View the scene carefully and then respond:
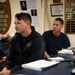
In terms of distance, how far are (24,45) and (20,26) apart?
0.81 ft

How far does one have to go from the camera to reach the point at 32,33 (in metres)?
2.31

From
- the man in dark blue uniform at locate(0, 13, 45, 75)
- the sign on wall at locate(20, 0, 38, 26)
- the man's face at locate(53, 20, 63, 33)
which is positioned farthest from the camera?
the sign on wall at locate(20, 0, 38, 26)

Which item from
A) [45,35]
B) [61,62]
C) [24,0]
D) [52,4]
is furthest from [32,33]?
[24,0]

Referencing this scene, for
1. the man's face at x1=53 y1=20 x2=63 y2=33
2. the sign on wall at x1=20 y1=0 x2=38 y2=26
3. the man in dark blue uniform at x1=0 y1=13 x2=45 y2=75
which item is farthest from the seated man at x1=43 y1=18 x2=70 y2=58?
the man in dark blue uniform at x1=0 y1=13 x2=45 y2=75

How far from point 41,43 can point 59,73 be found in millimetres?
678

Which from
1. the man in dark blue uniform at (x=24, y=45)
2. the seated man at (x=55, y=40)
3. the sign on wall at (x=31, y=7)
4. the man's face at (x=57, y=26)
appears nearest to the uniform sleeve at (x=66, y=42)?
the seated man at (x=55, y=40)

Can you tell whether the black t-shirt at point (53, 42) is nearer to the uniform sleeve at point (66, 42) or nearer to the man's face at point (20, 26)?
the uniform sleeve at point (66, 42)

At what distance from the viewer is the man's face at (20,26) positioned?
228 cm

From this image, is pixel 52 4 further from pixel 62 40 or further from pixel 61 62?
pixel 61 62

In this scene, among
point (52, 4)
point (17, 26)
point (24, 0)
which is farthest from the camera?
point (24, 0)

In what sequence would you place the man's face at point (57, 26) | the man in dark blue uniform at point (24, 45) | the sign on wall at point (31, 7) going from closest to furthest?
the man in dark blue uniform at point (24, 45) → the man's face at point (57, 26) → the sign on wall at point (31, 7)

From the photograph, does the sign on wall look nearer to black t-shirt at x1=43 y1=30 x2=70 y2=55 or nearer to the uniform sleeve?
black t-shirt at x1=43 y1=30 x2=70 y2=55

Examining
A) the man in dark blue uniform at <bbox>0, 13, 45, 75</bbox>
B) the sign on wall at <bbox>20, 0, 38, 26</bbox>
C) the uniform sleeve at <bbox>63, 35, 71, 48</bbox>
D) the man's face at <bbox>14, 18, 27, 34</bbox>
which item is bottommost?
the uniform sleeve at <bbox>63, 35, 71, 48</bbox>

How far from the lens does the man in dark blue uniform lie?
7.25 feet
